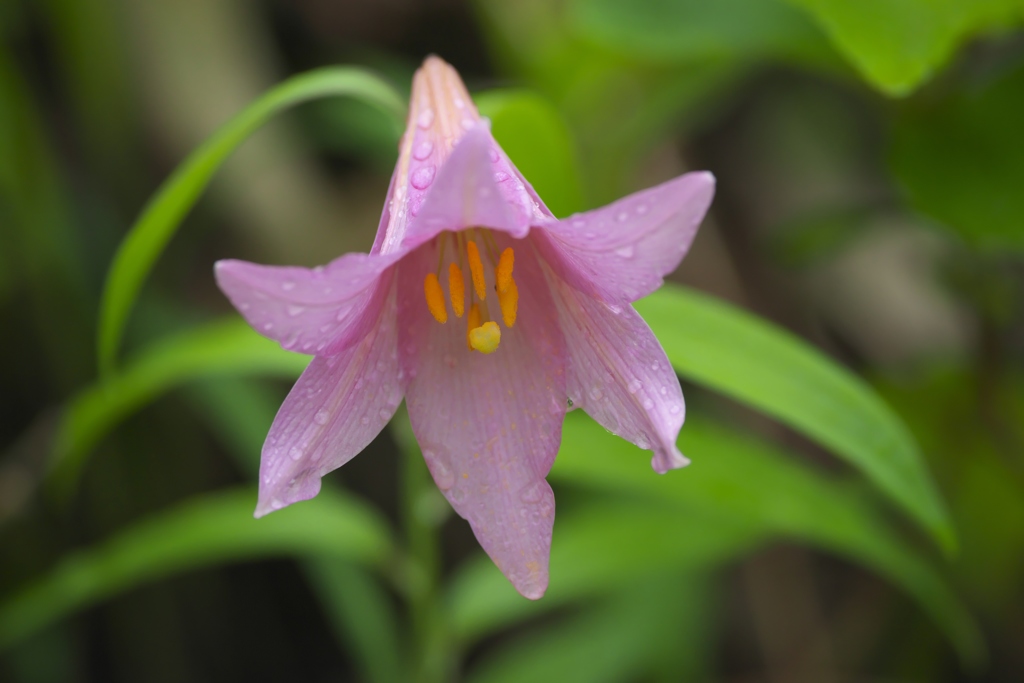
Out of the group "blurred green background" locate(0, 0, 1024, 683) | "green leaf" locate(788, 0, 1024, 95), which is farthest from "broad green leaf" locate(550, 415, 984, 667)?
"green leaf" locate(788, 0, 1024, 95)

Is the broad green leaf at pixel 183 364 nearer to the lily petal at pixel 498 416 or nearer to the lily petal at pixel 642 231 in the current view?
the lily petal at pixel 498 416

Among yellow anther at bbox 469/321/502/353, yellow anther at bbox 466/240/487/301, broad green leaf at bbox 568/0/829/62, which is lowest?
yellow anther at bbox 469/321/502/353

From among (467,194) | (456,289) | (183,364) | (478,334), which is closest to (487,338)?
(478,334)

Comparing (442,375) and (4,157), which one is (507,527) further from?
(4,157)

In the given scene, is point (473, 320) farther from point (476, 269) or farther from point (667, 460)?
point (667, 460)

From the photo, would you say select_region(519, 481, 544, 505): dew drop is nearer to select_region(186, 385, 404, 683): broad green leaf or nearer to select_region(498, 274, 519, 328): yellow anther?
select_region(498, 274, 519, 328): yellow anther

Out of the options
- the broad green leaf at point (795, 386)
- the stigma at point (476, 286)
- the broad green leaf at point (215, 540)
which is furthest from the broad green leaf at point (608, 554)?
the stigma at point (476, 286)
